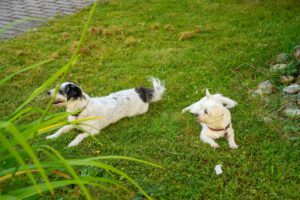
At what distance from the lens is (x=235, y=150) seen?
4.67 metres

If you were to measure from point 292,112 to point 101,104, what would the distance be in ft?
8.23

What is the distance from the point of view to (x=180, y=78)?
6.50 meters

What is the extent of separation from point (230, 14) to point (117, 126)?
5.02 m

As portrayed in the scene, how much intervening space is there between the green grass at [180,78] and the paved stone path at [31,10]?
0.52 meters

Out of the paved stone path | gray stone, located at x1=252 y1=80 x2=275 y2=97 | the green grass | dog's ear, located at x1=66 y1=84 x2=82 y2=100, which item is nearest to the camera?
the green grass

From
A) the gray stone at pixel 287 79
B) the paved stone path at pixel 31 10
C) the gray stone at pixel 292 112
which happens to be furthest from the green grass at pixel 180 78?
the paved stone path at pixel 31 10

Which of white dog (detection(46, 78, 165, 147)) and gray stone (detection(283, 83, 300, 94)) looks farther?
gray stone (detection(283, 83, 300, 94))

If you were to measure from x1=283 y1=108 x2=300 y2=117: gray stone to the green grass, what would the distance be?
160 mm

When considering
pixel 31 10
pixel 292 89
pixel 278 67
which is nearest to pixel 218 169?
pixel 292 89

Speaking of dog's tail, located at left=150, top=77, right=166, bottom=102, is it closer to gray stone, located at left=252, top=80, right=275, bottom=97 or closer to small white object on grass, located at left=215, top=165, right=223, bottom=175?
gray stone, located at left=252, top=80, right=275, bottom=97

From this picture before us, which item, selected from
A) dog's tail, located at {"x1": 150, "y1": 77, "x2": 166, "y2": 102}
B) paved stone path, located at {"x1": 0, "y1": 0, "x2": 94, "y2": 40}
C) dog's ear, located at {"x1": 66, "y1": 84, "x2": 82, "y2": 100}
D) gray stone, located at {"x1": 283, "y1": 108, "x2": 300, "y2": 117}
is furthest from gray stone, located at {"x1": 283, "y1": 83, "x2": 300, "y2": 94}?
paved stone path, located at {"x1": 0, "y1": 0, "x2": 94, "y2": 40}

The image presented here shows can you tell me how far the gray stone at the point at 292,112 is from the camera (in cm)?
512

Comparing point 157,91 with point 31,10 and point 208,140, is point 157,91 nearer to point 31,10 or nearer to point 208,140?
point 208,140

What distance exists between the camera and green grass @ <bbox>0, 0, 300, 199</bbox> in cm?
425
